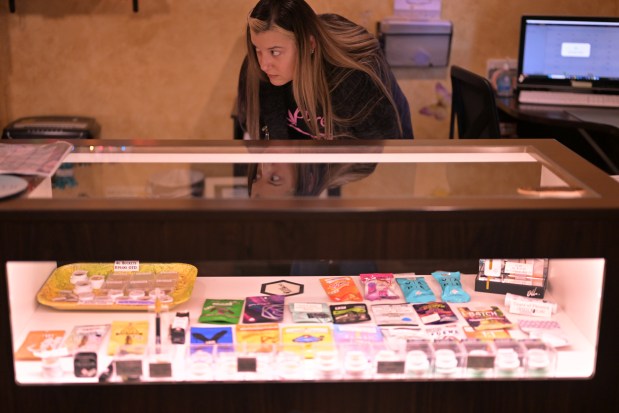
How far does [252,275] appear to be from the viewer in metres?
2.06

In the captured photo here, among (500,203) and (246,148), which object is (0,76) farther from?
(500,203)

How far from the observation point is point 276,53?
8.98ft

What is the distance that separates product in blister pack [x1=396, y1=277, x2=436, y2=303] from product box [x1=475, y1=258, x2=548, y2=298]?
13 cm

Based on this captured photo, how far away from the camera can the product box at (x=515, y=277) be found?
1962 mm

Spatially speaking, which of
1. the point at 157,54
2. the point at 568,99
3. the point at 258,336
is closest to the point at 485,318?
the point at 258,336

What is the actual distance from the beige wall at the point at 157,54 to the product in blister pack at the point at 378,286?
3.02 meters

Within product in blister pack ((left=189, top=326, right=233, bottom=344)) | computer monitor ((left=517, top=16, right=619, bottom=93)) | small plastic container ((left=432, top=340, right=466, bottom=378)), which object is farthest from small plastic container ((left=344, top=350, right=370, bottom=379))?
computer monitor ((left=517, top=16, right=619, bottom=93))

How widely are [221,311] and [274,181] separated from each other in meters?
0.35

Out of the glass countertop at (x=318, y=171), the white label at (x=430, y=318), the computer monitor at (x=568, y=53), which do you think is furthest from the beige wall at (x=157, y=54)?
the white label at (x=430, y=318)

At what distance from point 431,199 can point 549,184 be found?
0.29m

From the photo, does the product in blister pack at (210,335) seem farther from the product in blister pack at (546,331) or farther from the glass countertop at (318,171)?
the product in blister pack at (546,331)

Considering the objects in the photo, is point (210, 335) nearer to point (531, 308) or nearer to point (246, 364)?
point (246, 364)

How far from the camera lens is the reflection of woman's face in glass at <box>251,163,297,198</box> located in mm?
1642

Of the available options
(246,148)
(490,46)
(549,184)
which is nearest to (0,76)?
(490,46)
